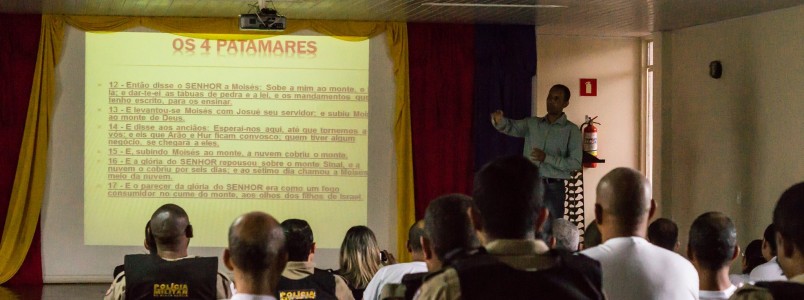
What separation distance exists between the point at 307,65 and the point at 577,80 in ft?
8.99

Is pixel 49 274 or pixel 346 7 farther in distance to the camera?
pixel 49 274

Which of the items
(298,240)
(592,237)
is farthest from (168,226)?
(592,237)

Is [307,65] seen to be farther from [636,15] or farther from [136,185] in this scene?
[636,15]

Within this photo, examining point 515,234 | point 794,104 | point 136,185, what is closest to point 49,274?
point 136,185

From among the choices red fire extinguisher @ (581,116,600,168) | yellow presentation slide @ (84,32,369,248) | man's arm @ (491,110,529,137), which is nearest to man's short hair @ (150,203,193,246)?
man's arm @ (491,110,529,137)

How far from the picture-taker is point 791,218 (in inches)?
89.1

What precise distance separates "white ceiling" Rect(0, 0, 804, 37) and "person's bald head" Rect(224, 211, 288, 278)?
18.4 feet

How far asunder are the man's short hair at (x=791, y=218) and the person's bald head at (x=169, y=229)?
2172mm

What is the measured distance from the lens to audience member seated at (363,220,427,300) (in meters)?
3.86

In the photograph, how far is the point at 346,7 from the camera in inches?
334

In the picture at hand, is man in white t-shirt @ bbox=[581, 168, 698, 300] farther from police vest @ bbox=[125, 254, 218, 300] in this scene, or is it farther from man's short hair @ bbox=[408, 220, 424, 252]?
police vest @ bbox=[125, 254, 218, 300]

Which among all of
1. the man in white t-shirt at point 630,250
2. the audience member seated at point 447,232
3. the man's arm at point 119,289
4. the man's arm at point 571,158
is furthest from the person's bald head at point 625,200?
the man's arm at point 571,158

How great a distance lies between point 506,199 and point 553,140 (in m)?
6.85

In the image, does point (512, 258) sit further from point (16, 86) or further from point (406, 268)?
point (16, 86)
